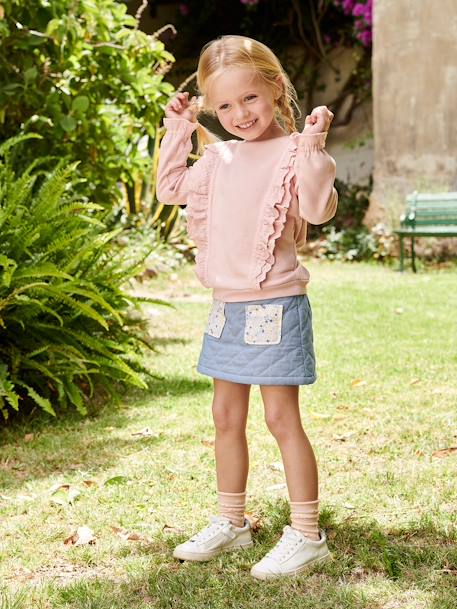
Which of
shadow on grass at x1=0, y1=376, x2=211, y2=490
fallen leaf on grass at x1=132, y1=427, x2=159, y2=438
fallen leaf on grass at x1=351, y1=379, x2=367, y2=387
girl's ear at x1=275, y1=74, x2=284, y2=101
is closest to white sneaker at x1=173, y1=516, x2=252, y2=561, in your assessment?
shadow on grass at x1=0, y1=376, x2=211, y2=490

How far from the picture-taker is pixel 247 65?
2.62 meters

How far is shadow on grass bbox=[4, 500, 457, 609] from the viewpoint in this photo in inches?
98.0

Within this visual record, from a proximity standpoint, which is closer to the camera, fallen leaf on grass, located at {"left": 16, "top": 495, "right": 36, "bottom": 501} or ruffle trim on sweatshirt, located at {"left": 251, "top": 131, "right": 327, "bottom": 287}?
ruffle trim on sweatshirt, located at {"left": 251, "top": 131, "right": 327, "bottom": 287}

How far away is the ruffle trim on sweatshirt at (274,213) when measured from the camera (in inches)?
104

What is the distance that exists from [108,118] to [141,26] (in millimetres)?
10670

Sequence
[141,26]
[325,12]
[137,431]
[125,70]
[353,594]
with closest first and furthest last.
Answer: [353,594] < [137,431] < [125,70] < [325,12] < [141,26]

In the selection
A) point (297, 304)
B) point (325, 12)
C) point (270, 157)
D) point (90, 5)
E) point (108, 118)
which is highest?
point (325, 12)

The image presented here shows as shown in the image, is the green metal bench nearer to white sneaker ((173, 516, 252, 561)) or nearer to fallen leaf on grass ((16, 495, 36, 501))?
fallen leaf on grass ((16, 495, 36, 501))

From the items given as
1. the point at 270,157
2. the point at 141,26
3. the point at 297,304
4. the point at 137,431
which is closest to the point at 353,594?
the point at 297,304

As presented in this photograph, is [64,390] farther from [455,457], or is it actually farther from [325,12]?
[325,12]

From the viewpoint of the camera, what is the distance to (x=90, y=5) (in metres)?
5.20

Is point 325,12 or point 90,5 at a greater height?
point 325,12

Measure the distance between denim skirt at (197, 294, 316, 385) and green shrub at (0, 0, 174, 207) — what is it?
2706 mm

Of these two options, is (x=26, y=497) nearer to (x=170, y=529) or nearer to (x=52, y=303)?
(x=170, y=529)
